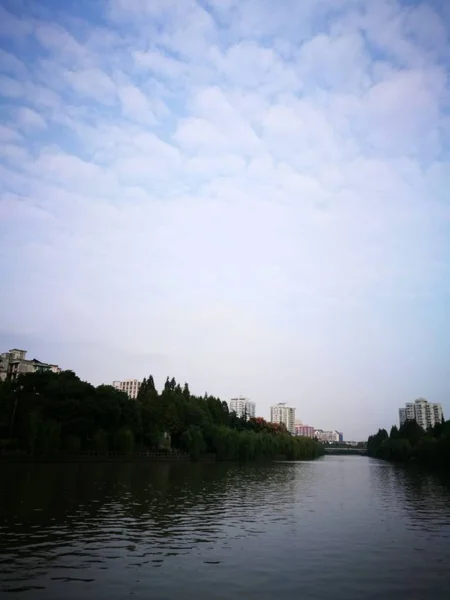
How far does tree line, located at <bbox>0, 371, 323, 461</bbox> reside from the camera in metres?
76.8

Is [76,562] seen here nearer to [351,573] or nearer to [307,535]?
[351,573]

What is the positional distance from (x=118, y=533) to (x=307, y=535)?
336 inches

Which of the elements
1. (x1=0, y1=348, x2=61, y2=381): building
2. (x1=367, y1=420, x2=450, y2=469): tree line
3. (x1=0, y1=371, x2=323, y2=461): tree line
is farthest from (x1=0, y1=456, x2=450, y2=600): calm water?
(x1=0, y1=348, x2=61, y2=381): building

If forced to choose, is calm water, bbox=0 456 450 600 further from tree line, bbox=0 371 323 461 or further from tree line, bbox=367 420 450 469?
tree line, bbox=367 420 450 469

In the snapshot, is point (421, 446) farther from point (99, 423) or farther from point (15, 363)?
point (15, 363)

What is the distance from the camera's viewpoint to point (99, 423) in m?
89.4

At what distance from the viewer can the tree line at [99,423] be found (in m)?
76.8

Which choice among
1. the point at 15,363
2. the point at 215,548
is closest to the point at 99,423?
the point at 215,548

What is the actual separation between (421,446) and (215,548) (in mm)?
107747

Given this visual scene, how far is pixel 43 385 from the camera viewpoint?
301 ft

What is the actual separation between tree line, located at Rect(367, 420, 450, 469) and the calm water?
63.1 meters

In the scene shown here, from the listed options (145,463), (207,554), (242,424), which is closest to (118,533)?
(207,554)

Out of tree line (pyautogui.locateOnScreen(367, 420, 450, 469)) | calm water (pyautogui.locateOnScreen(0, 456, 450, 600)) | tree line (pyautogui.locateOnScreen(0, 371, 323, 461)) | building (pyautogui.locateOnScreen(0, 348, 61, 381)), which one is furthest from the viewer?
building (pyautogui.locateOnScreen(0, 348, 61, 381))

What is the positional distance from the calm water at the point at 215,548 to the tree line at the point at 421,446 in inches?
2483
